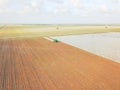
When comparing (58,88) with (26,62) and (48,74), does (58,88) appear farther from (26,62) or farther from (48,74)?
(26,62)

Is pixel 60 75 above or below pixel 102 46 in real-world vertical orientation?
above

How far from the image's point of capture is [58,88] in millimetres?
7355

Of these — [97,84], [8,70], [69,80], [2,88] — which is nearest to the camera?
[2,88]

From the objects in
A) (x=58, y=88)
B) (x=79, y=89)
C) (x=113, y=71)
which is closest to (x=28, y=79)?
(x=58, y=88)

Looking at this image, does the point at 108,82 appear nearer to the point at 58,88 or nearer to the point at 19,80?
the point at 58,88

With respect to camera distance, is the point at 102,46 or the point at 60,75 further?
the point at 102,46

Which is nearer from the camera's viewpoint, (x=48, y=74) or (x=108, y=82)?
(x=108, y=82)

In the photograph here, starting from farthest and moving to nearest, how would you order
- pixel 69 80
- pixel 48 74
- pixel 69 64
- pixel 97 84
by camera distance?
pixel 69 64
pixel 48 74
pixel 69 80
pixel 97 84

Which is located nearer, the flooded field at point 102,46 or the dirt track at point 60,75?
the dirt track at point 60,75

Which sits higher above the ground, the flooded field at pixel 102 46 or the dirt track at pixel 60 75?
the dirt track at pixel 60 75

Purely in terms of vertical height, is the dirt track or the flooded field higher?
the dirt track

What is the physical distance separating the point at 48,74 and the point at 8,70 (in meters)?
2.35

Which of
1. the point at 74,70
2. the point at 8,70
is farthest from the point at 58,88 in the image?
the point at 8,70

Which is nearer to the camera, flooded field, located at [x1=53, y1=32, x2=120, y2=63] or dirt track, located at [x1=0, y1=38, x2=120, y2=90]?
dirt track, located at [x1=0, y1=38, x2=120, y2=90]
